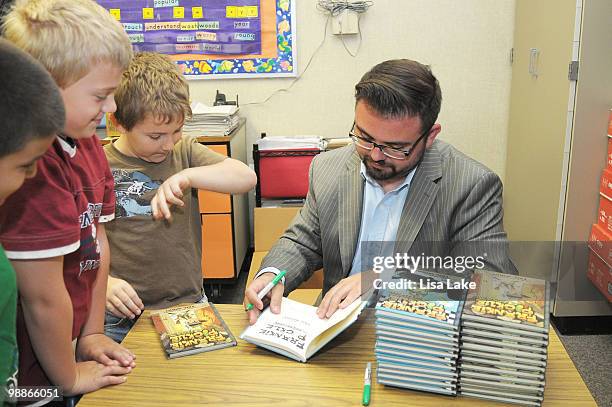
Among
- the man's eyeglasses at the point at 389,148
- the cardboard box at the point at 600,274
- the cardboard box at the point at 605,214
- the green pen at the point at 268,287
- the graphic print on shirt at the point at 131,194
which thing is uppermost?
the man's eyeglasses at the point at 389,148

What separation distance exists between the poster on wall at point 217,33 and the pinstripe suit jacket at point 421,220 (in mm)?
1778

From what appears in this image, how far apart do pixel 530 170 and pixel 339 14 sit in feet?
4.28

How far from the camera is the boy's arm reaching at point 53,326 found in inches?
38.1

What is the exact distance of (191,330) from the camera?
125 cm

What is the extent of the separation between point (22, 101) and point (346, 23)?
2.65 metres

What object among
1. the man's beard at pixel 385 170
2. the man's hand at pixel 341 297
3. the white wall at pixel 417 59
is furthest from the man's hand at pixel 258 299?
the white wall at pixel 417 59

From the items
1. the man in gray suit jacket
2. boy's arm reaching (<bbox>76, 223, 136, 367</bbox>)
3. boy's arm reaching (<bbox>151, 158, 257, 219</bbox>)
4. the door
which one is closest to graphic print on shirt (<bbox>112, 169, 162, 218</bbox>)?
boy's arm reaching (<bbox>151, 158, 257, 219</bbox>)

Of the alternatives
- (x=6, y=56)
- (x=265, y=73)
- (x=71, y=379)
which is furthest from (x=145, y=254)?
(x=265, y=73)

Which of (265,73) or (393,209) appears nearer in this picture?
(393,209)

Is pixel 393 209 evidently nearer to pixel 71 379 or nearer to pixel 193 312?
pixel 193 312

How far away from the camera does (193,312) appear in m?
1.33

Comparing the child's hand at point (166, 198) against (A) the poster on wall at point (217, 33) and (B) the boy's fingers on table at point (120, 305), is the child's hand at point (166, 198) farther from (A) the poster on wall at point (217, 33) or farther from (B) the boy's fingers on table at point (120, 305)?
(A) the poster on wall at point (217, 33)

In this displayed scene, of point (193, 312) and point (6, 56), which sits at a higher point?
point (6, 56)

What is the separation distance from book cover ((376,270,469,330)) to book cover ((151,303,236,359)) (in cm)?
36
